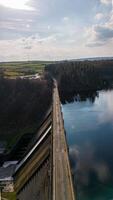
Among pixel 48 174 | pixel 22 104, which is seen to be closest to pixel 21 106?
pixel 22 104

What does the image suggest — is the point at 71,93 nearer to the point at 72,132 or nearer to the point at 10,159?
the point at 72,132

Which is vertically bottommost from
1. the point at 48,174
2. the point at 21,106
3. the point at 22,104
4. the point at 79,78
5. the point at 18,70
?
the point at 21,106

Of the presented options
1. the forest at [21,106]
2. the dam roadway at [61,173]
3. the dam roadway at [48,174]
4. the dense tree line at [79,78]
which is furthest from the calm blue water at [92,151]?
the dense tree line at [79,78]

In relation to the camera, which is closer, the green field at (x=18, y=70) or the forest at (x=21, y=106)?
the forest at (x=21, y=106)

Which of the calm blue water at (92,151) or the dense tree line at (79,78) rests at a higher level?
the dense tree line at (79,78)

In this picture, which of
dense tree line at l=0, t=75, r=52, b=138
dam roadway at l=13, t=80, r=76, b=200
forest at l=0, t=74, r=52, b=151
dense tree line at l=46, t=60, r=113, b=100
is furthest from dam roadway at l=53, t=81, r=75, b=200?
dense tree line at l=46, t=60, r=113, b=100

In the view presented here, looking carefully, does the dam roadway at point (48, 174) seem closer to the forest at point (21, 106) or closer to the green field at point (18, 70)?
the forest at point (21, 106)

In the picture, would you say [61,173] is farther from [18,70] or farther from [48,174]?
[18,70]
